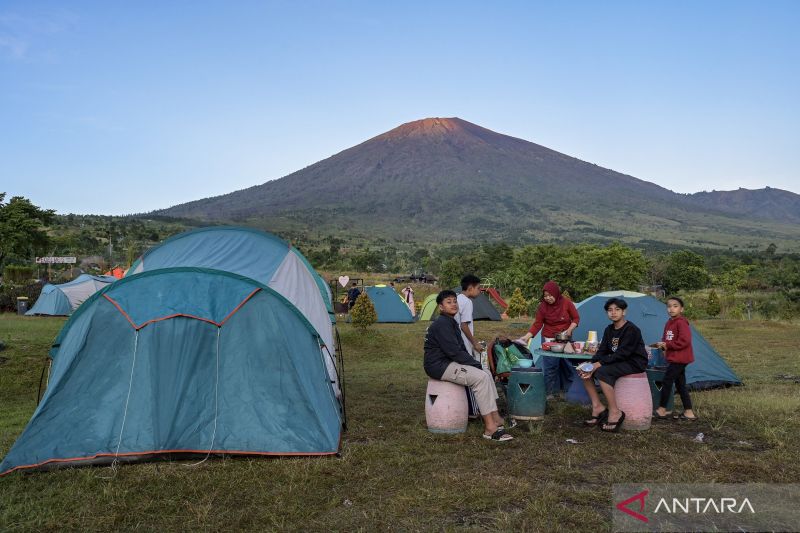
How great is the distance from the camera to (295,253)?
8.20 metres

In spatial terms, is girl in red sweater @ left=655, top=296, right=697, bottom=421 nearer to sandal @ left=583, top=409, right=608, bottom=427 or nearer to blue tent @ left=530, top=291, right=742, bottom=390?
sandal @ left=583, top=409, right=608, bottom=427

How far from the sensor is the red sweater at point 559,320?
7727mm

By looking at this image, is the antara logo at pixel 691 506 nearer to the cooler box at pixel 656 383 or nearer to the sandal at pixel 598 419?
the sandal at pixel 598 419

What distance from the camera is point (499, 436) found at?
6.18 metres

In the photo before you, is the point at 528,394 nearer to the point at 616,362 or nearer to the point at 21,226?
the point at 616,362

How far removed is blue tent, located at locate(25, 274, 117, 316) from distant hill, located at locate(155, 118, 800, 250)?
64472 mm

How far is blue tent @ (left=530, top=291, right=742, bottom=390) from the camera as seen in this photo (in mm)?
9102

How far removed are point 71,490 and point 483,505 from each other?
2.94 m

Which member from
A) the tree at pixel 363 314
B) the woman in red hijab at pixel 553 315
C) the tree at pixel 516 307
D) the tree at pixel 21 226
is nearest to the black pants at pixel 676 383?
the woman in red hijab at pixel 553 315

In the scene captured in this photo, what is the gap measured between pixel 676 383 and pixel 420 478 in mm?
3448

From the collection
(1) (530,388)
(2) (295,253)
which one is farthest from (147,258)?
(1) (530,388)

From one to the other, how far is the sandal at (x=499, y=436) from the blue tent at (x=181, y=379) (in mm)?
1395

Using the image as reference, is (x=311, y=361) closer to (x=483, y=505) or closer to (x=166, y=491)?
(x=166, y=491)

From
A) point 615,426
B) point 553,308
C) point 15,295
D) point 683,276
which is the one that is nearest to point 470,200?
point 683,276
